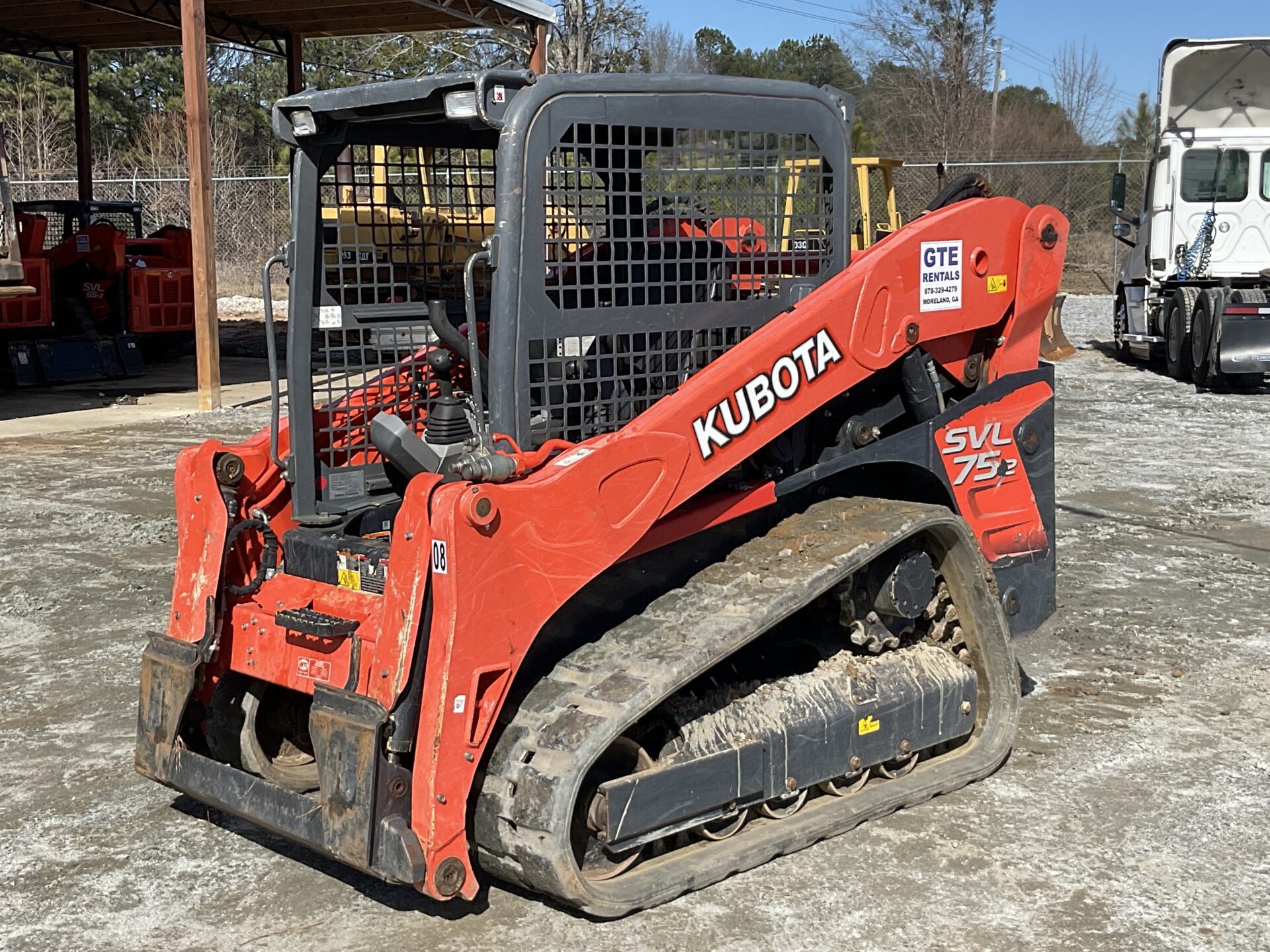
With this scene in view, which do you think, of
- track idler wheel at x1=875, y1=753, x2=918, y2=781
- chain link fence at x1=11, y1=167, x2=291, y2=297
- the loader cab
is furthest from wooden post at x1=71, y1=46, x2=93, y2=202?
track idler wheel at x1=875, y1=753, x2=918, y2=781

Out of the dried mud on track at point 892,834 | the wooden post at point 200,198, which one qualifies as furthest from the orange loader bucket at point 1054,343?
the dried mud on track at point 892,834

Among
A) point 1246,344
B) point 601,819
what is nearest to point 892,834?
point 601,819

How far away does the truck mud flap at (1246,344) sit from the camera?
604 inches

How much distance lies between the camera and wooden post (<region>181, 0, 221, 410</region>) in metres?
14.6

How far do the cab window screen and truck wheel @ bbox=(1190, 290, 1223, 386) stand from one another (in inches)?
59.6

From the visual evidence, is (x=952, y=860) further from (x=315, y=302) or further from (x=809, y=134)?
(x=315, y=302)

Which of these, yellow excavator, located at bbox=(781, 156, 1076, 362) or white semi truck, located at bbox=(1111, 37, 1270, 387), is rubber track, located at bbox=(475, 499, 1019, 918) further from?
white semi truck, located at bbox=(1111, 37, 1270, 387)

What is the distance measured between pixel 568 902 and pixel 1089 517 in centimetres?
616

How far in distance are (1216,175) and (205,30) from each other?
11.2 metres

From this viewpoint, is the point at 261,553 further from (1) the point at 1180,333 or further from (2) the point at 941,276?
(1) the point at 1180,333

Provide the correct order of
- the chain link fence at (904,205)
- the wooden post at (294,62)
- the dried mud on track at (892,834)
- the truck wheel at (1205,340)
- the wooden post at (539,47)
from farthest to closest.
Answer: the chain link fence at (904,205) → the wooden post at (294,62) → the wooden post at (539,47) → the truck wheel at (1205,340) → the dried mud on track at (892,834)

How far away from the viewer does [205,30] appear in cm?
1587

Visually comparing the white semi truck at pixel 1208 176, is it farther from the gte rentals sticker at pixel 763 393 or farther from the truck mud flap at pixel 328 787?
the truck mud flap at pixel 328 787

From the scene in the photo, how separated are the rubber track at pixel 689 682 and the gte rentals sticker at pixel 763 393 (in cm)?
45
